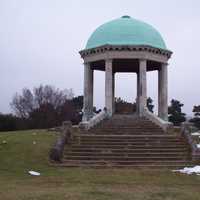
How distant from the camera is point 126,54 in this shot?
3341 cm

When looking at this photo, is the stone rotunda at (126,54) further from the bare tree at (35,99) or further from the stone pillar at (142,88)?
the bare tree at (35,99)

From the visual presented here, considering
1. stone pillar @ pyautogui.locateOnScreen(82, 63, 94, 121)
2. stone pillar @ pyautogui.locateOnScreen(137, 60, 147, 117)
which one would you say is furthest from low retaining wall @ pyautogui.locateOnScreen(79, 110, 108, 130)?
stone pillar @ pyautogui.locateOnScreen(82, 63, 94, 121)

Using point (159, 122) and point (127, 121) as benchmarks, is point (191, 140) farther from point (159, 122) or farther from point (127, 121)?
point (127, 121)

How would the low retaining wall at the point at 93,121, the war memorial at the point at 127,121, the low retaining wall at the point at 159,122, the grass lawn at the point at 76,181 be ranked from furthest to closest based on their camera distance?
1. the low retaining wall at the point at 93,121
2. the low retaining wall at the point at 159,122
3. the war memorial at the point at 127,121
4. the grass lawn at the point at 76,181

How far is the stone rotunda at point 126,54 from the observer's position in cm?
3344

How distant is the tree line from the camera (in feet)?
171

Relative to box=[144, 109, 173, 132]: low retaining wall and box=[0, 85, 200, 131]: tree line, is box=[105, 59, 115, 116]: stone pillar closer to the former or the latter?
box=[144, 109, 173, 132]: low retaining wall

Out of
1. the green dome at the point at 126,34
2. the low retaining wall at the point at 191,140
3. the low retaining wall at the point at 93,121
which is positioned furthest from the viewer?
the green dome at the point at 126,34

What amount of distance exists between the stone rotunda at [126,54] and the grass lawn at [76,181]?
11.0 metres

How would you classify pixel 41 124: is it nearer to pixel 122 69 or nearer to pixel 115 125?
pixel 122 69

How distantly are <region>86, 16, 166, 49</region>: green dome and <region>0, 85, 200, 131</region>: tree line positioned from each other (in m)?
13.9

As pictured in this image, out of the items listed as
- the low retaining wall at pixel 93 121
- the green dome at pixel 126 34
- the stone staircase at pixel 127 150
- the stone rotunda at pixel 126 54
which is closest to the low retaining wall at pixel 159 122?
the stone staircase at pixel 127 150

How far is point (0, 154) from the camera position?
22578 millimetres

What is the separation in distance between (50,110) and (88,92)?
2853 centimetres
